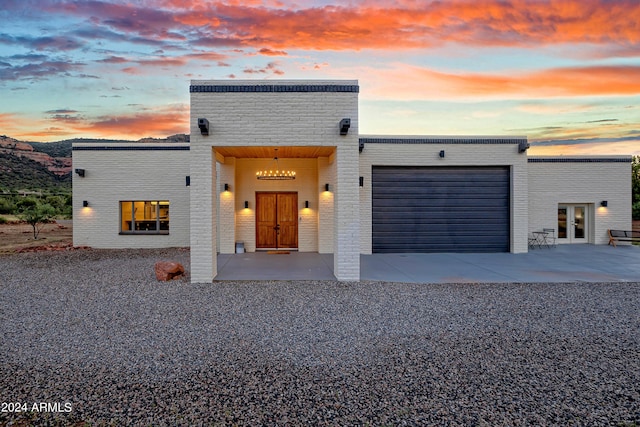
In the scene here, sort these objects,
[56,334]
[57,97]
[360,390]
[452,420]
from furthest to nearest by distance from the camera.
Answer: [57,97] → [56,334] → [360,390] → [452,420]

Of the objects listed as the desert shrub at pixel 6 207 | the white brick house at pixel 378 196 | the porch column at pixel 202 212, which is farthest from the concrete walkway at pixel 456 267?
the desert shrub at pixel 6 207

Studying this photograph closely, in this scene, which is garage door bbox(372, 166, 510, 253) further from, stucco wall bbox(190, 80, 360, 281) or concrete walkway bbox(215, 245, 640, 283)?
stucco wall bbox(190, 80, 360, 281)

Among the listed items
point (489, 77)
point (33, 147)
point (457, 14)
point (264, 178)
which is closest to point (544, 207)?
point (489, 77)

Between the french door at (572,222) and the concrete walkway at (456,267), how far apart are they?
2.36 m

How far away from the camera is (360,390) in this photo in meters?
3.21

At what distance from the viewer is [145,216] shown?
1493 centimetres

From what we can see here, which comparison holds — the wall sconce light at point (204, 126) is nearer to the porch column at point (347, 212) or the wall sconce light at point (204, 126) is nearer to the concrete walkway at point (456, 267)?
the porch column at point (347, 212)

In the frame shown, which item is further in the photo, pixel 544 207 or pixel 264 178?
pixel 544 207

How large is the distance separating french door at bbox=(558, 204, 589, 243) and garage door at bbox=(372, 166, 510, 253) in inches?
166

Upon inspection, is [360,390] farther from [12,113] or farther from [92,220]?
[12,113]

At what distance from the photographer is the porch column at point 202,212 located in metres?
8.00

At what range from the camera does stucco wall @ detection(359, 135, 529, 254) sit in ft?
43.2

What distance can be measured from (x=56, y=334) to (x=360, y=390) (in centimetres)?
428

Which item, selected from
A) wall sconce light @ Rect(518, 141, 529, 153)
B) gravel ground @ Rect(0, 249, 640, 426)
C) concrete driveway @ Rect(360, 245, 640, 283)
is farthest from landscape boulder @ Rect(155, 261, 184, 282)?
wall sconce light @ Rect(518, 141, 529, 153)
